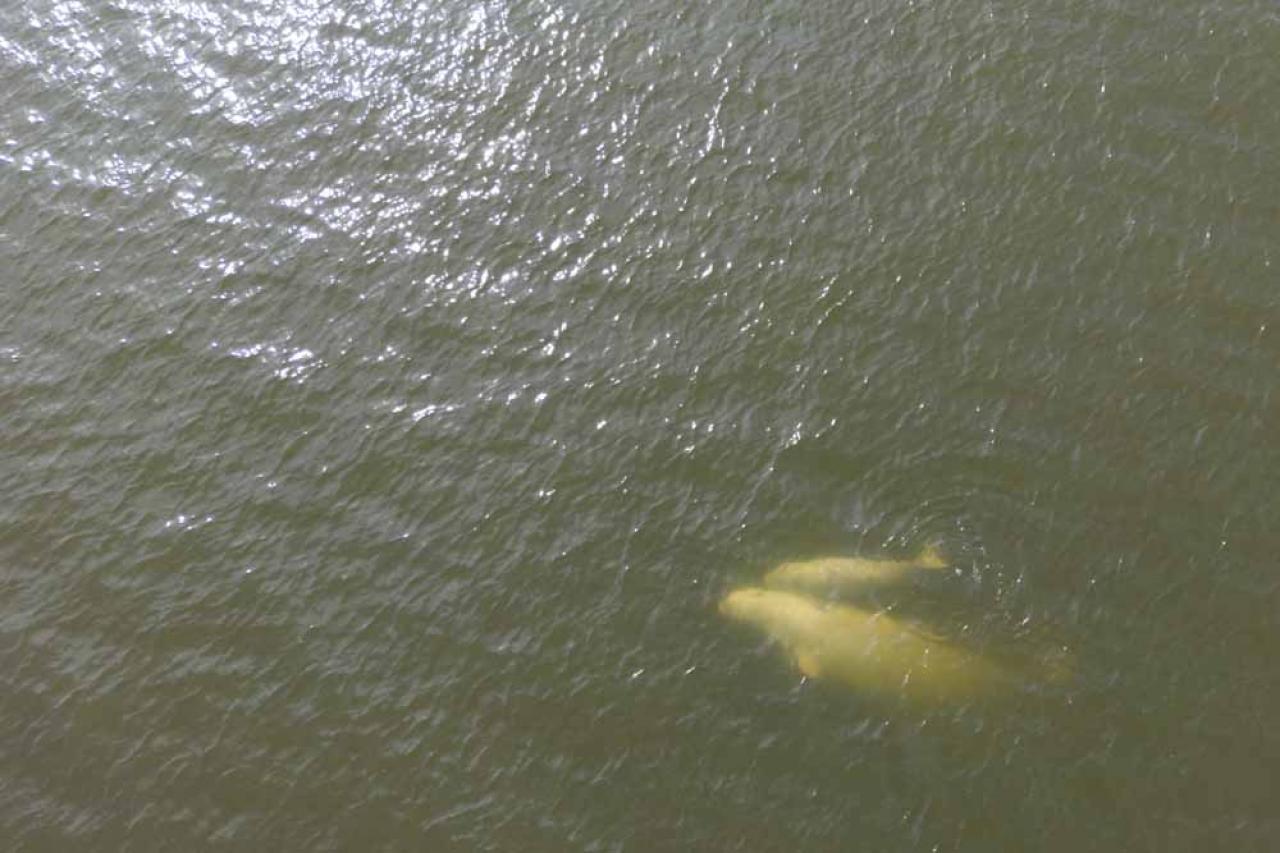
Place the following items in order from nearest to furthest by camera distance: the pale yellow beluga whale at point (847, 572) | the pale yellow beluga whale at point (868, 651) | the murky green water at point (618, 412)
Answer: the murky green water at point (618, 412), the pale yellow beluga whale at point (868, 651), the pale yellow beluga whale at point (847, 572)

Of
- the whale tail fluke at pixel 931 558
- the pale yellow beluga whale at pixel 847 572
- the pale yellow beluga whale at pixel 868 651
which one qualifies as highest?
the whale tail fluke at pixel 931 558

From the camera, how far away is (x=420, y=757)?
36.3 ft

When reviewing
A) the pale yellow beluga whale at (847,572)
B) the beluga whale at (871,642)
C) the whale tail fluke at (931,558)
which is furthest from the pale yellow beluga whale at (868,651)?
the whale tail fluke at (931,558)

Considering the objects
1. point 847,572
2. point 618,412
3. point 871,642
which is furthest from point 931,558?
point 618,412

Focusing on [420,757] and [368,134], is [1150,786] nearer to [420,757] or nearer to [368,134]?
[420,757]

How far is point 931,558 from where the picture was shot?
11.7 meters

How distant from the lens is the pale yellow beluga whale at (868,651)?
11023 millimetres

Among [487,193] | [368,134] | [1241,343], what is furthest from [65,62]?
[1241,343]

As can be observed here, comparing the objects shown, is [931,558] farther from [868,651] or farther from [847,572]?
[868,651]

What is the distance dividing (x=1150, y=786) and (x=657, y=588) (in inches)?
161

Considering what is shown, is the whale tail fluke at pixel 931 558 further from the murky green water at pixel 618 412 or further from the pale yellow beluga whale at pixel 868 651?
the pale yellow beluga whale at pixel 868 651

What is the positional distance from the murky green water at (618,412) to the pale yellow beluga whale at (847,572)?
0.19m

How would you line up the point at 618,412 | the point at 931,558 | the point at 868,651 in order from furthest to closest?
the point at 618,412
the point at 931,558
the point at 868,651

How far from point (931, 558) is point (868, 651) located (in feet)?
3.32
